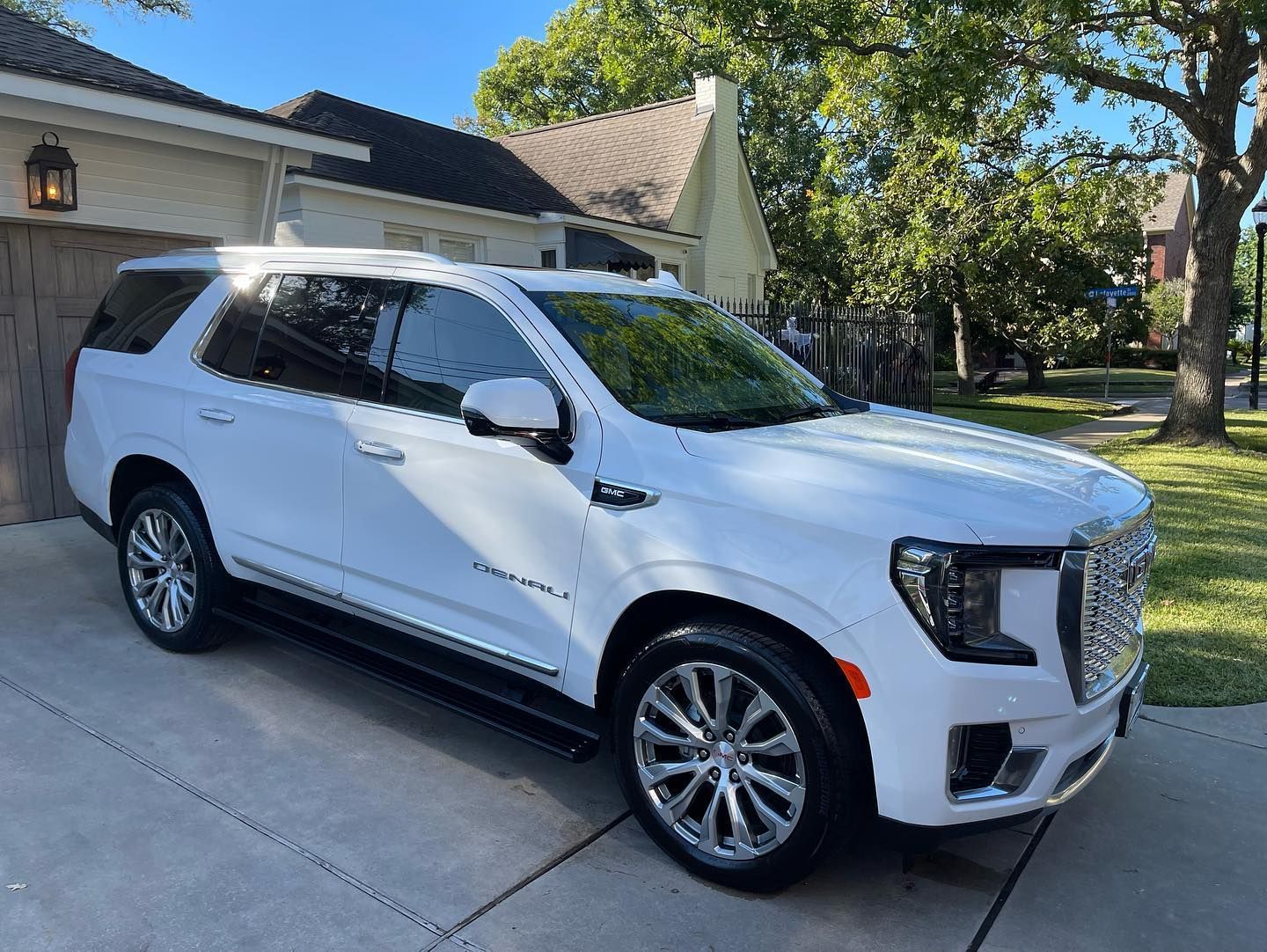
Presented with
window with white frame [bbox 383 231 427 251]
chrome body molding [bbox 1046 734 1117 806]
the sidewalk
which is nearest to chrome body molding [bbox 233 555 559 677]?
chrome body molding [bbox 1046 734 1117 806]

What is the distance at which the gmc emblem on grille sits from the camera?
3.09m

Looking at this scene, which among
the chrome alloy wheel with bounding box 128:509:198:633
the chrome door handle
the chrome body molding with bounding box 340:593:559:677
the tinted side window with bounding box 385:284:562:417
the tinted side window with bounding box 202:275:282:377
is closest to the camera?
the chrome body molding with bounding box 340:593:559:677

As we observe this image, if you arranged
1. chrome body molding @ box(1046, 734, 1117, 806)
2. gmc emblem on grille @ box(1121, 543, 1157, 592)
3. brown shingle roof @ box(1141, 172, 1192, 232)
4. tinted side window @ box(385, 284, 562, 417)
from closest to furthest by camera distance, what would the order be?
chrome body molding @ box(1046, 734, 1117, 806)
gmc emblem on grille @ box(1121, 543, 1157, 592)
tinted side window @ box(385, 284, 562, 417)
brown shingle roof @ box(1141, 172, 1192, 232)

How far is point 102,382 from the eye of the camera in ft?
16.8

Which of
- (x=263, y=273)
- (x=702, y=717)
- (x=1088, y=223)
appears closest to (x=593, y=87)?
(x=1088, y=223)

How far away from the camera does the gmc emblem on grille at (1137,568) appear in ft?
10.1

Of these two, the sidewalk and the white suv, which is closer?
the white suv

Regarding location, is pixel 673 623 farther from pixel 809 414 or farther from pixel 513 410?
pixel 809 414

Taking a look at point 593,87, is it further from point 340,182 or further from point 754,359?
point 754,359

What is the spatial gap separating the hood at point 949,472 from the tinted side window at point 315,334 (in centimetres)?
166

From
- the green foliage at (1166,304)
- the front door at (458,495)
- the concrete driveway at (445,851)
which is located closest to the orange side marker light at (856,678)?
the concrete driveway at (445,851)

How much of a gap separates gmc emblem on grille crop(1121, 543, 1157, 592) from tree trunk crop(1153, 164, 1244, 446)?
496 inches

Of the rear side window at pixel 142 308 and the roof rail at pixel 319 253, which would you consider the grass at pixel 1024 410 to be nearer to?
the roof rail at pixel 319 253

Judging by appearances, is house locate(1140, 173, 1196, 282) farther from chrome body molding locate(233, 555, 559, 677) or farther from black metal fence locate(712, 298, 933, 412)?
chrome body molding locate(233, 555, 559, 677)
